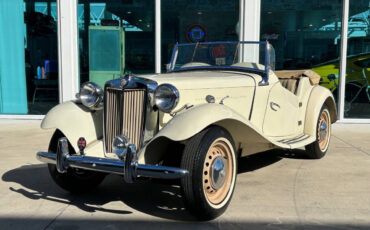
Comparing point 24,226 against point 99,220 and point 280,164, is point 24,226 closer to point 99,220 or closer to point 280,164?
point 99,220

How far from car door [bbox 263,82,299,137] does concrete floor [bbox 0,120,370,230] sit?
519 mm

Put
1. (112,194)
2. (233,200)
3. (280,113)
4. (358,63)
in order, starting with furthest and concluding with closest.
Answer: (358,63), (280,113), (112,194), (233,200)

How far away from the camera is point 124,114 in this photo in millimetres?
3303

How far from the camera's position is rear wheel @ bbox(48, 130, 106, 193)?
3598mm

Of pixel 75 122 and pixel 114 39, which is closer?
pixel 75 122

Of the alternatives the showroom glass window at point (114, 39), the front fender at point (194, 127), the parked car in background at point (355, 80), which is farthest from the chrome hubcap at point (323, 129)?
the showroom glass window at point (114, 39)

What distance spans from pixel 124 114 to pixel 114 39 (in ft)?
19.3

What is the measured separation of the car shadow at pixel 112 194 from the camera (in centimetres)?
332

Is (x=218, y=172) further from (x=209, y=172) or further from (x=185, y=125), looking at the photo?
(x=185, y=125)

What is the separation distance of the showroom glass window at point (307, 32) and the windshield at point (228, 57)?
4124 mm

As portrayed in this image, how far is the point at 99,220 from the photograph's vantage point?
3.08 metres

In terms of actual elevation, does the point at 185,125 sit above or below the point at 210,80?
below

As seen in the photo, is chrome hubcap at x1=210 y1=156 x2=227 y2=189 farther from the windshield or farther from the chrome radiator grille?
the windshield

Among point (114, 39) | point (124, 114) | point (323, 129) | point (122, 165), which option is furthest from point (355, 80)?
point (122, 165)
